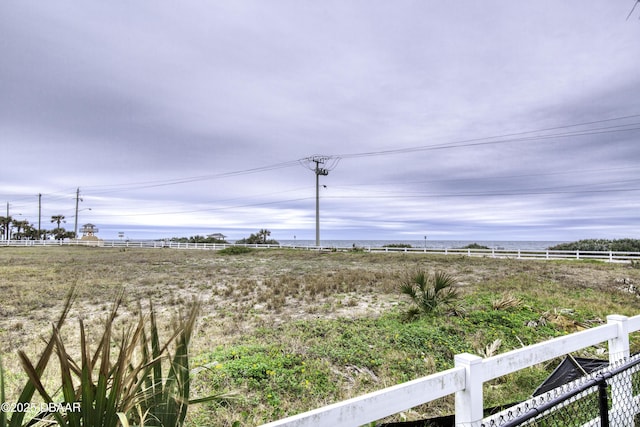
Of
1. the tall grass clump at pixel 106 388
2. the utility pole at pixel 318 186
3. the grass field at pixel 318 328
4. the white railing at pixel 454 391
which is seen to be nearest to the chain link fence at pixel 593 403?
the white railing at pixel 454 391

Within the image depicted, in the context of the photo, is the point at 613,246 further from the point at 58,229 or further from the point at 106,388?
the point at 58,229

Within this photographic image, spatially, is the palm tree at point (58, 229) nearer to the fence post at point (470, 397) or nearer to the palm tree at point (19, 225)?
the palm tree at point (19, 225)

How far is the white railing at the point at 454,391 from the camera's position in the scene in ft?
6.72

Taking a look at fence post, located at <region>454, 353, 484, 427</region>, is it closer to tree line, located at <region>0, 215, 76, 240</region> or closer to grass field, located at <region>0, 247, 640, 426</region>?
grass field, located at <region>0, 247, 640, 426</region>

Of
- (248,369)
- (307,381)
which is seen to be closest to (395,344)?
(307,381)

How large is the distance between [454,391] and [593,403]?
285 cm

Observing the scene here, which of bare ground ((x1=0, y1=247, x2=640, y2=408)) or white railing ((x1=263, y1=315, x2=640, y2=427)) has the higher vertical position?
white railing ((x1=263, y1=315, x2=640, y2=427))

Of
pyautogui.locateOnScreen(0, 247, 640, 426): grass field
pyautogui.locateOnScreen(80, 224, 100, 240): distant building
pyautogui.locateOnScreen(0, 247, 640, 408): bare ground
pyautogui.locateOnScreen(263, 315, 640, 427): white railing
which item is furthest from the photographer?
pyautogui.locateOnScreen(80, 224, 100, 240): distant building

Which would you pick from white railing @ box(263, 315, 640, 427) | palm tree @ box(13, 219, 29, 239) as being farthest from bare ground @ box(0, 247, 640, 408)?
palm tree @ box(13, 219, 29, 239)

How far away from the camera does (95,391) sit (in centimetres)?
176

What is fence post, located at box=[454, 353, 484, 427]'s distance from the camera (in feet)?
8.66

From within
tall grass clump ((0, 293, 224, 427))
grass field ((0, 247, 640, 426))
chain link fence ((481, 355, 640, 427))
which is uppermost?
tall grass clump ((0, 293, 224, 427))

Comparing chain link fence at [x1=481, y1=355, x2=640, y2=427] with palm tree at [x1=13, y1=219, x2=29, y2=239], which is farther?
palm tree at [x1=13, y1=219, x2=29, y2=239]

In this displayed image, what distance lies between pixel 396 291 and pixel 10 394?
10529 mm
